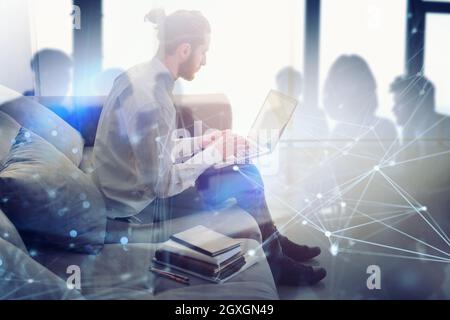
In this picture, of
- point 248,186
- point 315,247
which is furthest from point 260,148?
point 315,247

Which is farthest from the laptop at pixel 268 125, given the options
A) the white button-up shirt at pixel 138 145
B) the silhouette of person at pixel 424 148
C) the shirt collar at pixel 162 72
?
the silhouette of person at pixel 424 148

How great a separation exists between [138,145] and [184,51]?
37 centimetres

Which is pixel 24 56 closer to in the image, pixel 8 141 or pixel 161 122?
pixel 8 141

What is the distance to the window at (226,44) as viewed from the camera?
→ 1566 millimetres

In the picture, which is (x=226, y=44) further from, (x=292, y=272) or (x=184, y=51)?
(x=292, y=272)

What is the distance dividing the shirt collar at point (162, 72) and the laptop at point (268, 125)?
1.09 ft

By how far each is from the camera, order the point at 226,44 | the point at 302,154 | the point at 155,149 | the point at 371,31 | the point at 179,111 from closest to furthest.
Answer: the point at 155,149 < the point at 226,44 < the point at 179,111 < the point at 371,31 < the point at 302,154

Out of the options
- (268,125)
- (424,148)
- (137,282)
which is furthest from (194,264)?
(424,148)

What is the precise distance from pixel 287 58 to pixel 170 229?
1.29 meters

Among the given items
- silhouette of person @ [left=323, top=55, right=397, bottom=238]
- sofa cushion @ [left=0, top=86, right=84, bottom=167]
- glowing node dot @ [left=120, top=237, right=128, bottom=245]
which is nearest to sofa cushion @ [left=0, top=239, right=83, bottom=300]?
glowing node dot @ [left=120, top=237, right=128, bottom=245]

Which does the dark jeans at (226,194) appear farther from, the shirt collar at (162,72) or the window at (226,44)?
the shirt collar at (162,72)

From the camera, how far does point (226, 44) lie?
1.57 metres

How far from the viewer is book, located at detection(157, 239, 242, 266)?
119cm
